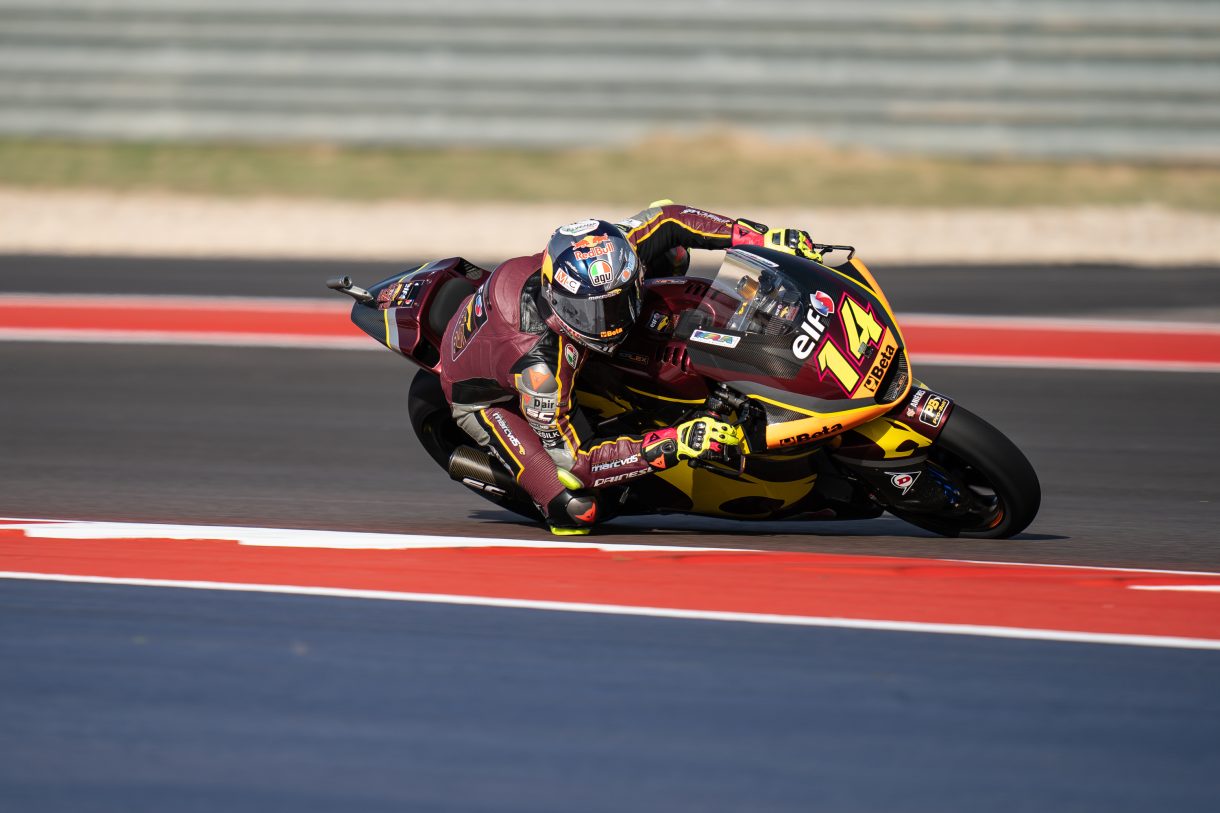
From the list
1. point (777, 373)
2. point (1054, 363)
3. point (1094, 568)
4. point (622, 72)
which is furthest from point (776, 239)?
point (622, 72)

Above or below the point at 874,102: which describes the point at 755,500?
below

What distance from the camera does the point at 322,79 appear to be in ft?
54.4

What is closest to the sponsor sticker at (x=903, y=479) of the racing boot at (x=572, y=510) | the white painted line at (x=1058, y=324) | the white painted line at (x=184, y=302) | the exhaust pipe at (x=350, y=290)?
the racing boot at (x=572, y=510)

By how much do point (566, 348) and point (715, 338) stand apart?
0.53 meters

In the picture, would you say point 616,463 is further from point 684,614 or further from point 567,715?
point 567,715

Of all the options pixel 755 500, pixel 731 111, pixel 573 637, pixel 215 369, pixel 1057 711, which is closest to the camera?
pixel 1057 711

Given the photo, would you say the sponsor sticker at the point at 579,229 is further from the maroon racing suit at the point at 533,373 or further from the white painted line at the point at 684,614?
the white painted line at the point at 684,614

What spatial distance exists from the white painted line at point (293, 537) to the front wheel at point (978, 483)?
77 centimetres

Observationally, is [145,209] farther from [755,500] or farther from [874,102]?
[755,500]

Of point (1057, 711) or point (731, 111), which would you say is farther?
point (731, 111)

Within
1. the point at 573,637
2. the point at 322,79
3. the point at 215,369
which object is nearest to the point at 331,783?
the point at 573,637

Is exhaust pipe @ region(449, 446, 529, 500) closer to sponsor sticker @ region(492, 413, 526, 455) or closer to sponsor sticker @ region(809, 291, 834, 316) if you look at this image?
sponsor sticker @ region(492, 413, 526, 455)

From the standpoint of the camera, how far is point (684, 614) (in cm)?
474

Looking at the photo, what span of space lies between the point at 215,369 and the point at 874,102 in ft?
28.8
